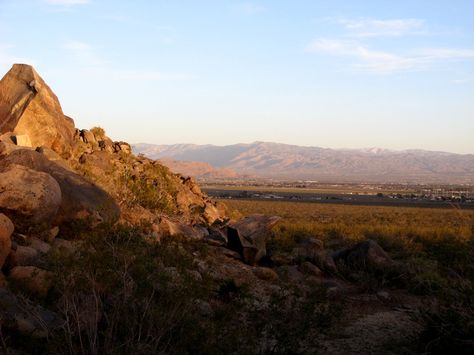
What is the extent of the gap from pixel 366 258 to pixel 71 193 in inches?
290

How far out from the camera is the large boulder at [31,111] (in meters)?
14.8

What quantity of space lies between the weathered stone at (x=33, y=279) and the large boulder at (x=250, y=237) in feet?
24.1

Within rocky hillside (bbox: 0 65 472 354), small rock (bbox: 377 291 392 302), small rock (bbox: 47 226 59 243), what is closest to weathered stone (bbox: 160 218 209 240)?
rocky hillside (bbox: 0 65 472 354)

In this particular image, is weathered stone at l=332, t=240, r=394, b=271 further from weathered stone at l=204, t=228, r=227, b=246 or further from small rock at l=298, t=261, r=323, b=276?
weathered stone at l=204, t=228, r=227, b=246

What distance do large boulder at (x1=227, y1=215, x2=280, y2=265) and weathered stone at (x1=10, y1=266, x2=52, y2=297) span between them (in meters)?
7.35

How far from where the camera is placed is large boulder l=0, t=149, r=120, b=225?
1123 cm

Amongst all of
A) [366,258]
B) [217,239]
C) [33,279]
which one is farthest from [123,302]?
[217,239]

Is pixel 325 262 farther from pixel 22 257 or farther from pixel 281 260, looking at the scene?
pixel 22 257

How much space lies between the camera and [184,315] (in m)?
6.72

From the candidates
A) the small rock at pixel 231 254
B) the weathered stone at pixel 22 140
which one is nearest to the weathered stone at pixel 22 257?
the weathered stone at pixel 22 140

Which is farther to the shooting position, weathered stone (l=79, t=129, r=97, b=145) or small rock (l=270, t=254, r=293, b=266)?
weathered stone (l=79, t=129, r=97, b=145)

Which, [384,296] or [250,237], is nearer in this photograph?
[384,296]

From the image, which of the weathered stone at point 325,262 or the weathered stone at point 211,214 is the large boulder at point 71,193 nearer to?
the weathered stone at point 325,262

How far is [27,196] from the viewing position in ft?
32.2
